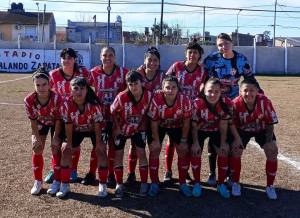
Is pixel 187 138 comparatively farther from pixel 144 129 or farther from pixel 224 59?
pixel 224 59

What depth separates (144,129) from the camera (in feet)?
18.5

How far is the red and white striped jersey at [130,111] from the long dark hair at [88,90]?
0.68 ft

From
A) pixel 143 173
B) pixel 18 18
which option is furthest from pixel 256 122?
pixel 18 18

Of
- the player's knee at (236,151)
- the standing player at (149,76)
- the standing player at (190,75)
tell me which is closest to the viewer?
the player's knee at (236,151)

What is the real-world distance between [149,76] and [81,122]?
1044mm

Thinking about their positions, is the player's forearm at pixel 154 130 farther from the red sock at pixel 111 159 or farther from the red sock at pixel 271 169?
the red sock at pixel 271 169

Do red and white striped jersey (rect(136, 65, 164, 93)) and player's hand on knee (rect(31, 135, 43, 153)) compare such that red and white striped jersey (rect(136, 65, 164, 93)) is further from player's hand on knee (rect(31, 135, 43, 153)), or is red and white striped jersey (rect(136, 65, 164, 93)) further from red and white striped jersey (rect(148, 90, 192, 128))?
player's hand on knee (rect(31, 135, 43, 153))

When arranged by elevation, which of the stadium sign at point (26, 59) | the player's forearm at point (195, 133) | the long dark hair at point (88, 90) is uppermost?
the stadium sign at point (26, 59)

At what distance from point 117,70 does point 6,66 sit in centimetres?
2260

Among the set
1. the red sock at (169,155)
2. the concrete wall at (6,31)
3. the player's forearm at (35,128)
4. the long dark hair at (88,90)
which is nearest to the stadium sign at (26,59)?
the red sock at (169,155)

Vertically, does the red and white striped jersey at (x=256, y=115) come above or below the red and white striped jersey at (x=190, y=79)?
below

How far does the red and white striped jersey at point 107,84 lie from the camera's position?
5.89 meters

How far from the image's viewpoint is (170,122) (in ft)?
18.4

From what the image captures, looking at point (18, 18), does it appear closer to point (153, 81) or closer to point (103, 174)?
point (153, 81)
